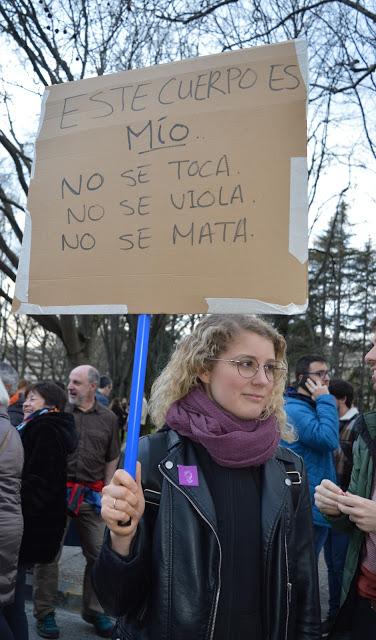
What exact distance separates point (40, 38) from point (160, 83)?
9066 millimetres

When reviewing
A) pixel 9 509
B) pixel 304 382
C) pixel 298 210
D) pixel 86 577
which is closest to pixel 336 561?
pixel 304 382

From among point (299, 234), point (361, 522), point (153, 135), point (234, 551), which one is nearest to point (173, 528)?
point (234, 551)

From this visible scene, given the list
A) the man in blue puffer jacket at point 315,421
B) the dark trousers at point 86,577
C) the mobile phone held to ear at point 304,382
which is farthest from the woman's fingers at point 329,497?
the dark trousers at point 86,577

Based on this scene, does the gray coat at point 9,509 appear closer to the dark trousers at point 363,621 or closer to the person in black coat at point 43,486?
the person in black coat at point 43,486

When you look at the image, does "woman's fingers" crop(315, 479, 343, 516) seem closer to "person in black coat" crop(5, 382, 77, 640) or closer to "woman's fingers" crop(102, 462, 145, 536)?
"woman's fingers" crop(102, 462, 145, 536)

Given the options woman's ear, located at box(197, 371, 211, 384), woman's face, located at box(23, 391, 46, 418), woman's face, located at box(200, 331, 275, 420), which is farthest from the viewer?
woman's face, located at box(23, 391, 46, 418)

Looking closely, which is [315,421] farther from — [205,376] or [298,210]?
[298,210]

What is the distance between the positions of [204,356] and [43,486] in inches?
78.1

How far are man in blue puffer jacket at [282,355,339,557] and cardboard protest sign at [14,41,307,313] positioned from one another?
2556 mm

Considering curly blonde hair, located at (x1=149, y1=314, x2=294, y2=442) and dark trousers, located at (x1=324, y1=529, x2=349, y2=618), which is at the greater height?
curly blonde hair, located at (x1=149, y1=314, x2=294, y2=442)

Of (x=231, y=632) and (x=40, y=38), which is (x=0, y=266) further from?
(x=231, y=632)

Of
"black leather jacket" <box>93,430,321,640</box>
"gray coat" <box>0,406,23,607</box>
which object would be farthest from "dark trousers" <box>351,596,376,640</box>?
"gray coat" <box>0,406,23,607</box>

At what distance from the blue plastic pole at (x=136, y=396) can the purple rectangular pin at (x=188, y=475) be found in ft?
0.91

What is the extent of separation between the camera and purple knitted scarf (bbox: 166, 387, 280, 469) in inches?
77.4
